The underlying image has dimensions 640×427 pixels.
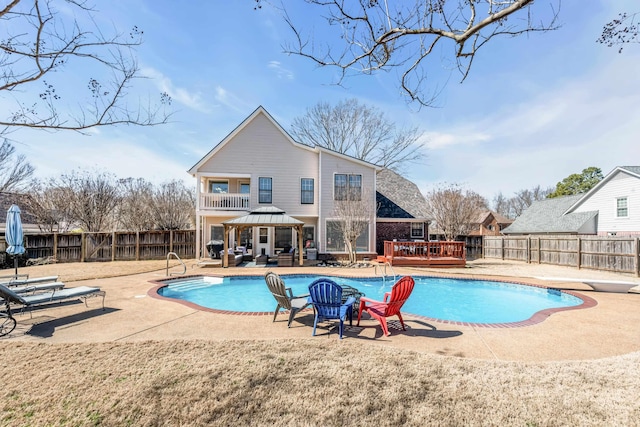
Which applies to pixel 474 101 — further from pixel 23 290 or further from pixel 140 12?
pixel 23 290

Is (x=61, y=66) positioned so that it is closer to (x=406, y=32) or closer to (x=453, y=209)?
(x=406, y=32)

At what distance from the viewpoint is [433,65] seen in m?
5.36

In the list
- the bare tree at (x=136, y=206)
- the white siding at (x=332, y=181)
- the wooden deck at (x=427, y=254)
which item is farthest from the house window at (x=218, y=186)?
the wooden deck at (x=427, y=254)

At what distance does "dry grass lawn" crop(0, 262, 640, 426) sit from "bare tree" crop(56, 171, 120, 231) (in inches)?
821

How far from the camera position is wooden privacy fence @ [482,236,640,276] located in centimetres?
1382

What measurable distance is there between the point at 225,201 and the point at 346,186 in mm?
7609

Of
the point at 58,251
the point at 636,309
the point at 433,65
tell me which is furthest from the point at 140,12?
the point at 58,251

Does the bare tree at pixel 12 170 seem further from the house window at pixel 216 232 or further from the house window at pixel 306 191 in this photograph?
the house window at pixel 306 191

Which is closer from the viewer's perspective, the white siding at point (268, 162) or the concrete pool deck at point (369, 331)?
the concrete pool deck at point (369, 331)

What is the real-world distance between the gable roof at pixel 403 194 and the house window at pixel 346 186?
2.84 m

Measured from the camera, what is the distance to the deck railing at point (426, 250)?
54.3 feet

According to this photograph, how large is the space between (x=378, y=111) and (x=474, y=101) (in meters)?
18.1

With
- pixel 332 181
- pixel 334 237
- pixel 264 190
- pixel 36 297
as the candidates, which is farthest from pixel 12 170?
pixel 334 237

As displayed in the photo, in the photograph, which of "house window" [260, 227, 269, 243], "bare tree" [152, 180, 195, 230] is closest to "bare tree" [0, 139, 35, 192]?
"bare tree" [152, 180, 195, 230]
